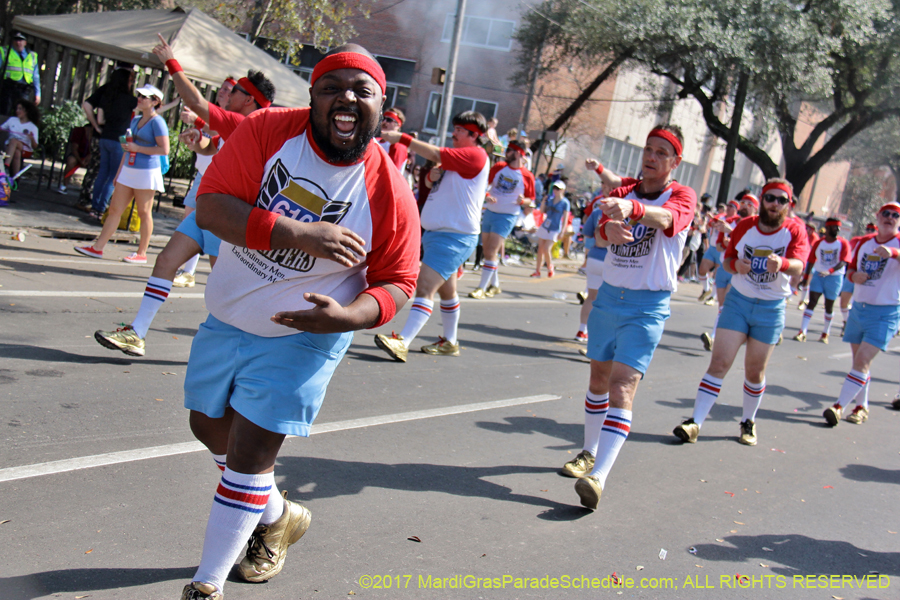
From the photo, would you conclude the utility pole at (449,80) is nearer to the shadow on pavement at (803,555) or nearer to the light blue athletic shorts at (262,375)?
the shadow on pavement at (803,555)

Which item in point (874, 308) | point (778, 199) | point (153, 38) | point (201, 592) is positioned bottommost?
point (201, 592)

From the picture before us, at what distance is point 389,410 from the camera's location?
18.3 feet

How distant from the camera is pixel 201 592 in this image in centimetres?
260

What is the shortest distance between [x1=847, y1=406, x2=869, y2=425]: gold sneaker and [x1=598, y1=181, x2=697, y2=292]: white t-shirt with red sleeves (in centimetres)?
447

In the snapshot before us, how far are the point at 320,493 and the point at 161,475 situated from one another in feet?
2.54

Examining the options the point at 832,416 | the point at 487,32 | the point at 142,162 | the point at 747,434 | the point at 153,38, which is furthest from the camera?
the point at 487,32

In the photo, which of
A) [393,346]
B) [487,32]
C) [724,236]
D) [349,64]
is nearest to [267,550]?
[349,64]

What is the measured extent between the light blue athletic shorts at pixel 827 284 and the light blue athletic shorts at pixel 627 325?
35.3ft

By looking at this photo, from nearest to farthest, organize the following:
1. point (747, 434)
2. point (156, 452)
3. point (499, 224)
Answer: point (156, 452)
point (747, 434)
point (499, 224)

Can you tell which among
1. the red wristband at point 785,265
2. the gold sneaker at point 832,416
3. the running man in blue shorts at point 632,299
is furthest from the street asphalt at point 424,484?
the red wristband at point 785,265

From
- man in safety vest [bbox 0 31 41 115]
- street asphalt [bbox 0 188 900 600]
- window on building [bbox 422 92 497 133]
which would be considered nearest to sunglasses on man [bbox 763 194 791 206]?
street asphalt [bbox 0 188 900 600]

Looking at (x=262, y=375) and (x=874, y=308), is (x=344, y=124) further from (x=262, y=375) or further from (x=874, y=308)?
(x=874, y=308)

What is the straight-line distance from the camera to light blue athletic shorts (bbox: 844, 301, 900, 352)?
7.79 meters

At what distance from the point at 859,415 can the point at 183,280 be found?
7.15m
